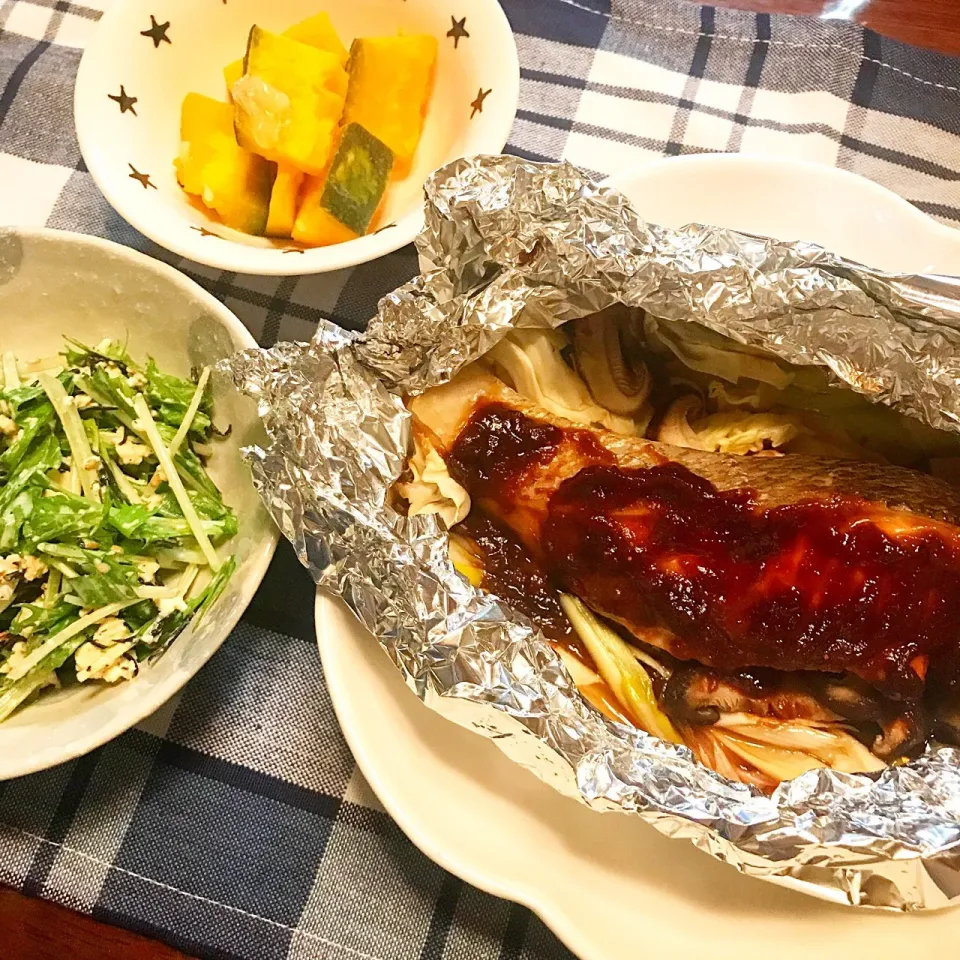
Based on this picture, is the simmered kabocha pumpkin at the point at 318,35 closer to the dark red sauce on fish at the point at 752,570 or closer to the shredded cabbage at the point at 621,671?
the dark red sauce on fish at the point at 752,570

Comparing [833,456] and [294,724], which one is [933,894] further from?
[294,724]

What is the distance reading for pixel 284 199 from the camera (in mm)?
1361

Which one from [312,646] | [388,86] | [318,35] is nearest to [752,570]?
[312,646]

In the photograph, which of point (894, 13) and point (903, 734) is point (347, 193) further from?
point (894, 13)

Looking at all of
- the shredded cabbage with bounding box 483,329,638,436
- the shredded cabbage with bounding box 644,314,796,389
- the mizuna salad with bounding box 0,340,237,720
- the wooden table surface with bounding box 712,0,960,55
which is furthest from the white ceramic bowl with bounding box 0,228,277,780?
the wooden table surface with bounding box 712,0,960,55

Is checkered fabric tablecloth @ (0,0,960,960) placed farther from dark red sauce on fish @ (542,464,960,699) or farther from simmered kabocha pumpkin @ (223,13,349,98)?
dark red sauce on fish @ (542,464,960,699)

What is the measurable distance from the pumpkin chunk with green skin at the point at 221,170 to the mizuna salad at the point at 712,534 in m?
0.47

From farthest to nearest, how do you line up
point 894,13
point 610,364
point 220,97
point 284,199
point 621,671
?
point 894,13, point 220,97, point 284,199, point 610,364, point 621,671

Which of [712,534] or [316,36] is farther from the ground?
[316,36]

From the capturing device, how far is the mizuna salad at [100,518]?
1.15 meters

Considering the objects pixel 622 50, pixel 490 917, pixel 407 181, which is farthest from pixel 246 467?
pixel 622 50

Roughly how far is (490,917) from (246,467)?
69 cm

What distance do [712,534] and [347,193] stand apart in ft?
2.41

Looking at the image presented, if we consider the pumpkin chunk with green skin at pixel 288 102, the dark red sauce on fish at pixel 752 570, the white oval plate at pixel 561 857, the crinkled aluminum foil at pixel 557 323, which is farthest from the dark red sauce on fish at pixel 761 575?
the pumpkin chunk with green skin at pixel 288 102
